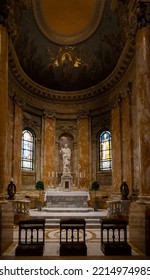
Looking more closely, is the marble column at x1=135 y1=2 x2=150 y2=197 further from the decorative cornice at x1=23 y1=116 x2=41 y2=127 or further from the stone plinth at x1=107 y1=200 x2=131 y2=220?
the decorative cornice at x1=23 y1=116 x2=41 y2=127

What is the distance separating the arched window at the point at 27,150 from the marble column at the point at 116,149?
20.2 feet

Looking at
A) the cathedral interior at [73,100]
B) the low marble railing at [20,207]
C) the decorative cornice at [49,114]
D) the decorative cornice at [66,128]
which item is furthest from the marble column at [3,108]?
the decorative cornice at [66,128]

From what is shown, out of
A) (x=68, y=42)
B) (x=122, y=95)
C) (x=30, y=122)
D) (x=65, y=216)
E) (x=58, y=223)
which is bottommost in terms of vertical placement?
(x=58, y=223)

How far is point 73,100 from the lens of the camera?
22.0 metres

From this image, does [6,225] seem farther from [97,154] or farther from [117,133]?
[97,154]

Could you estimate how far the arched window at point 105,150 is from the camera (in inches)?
795

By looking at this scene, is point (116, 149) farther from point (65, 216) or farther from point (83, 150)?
point (65, 216)

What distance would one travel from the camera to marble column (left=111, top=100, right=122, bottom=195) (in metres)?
17.0

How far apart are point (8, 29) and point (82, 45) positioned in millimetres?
10474

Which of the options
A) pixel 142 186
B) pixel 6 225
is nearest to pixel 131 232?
pixel 142 186

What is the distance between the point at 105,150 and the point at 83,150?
5.55ft

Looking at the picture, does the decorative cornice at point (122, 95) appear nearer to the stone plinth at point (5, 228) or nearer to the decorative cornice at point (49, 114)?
the decorative cornice at point (49, 114)

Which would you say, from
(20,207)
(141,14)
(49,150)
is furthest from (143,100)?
(49,150)

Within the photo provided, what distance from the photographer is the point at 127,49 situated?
1456 cm
